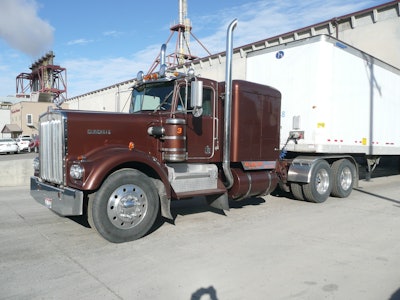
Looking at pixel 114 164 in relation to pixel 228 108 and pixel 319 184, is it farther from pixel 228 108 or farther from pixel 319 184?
pixel 319 184

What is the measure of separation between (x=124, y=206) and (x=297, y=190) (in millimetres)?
5150

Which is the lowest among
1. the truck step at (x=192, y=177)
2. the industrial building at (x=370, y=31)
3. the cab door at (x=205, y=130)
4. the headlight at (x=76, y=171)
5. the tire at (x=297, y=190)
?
the tire at (x=297, y=190)

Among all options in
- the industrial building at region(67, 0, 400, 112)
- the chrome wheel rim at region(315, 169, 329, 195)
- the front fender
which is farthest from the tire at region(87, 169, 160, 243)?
the industrial building at region(67, 0, 400, 112)

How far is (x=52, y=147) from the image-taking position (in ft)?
19.3

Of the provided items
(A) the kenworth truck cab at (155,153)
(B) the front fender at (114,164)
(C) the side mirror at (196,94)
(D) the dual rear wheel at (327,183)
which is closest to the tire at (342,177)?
(D) the dual rear wheel at (327,183)

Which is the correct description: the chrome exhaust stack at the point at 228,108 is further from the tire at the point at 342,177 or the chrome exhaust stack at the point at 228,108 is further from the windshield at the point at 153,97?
the tire at the point at 342,177

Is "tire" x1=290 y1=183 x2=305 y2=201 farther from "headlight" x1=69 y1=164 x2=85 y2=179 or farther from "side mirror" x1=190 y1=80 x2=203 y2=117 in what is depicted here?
"headlight" x1=69 y1=164 x2=85 y2=179

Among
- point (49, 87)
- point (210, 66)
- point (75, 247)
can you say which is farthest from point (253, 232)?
point (49, 87)

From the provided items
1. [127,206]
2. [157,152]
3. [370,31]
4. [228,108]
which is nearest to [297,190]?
[228,108]

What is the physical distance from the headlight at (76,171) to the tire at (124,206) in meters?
0.34

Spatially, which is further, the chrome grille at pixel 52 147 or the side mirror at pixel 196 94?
the side mirror at pixel 196 94

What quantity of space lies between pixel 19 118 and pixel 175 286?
56.2 m

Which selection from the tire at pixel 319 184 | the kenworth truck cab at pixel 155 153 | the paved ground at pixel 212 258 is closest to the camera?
the paved ground at pixel 212 258

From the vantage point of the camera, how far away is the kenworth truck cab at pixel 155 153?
5.35 metres
